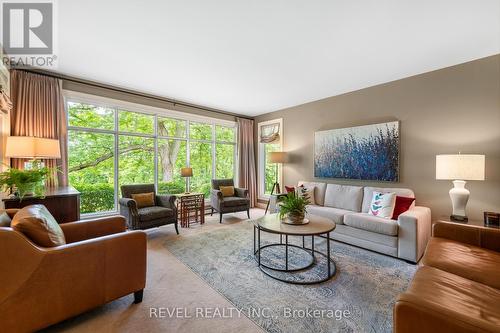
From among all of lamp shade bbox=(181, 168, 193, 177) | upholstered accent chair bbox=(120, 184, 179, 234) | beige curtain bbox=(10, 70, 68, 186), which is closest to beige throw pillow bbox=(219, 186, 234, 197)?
lamp shade bbox=(181, 168, 193, 177)

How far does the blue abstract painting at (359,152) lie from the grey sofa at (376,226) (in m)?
0.38

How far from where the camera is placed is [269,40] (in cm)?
255

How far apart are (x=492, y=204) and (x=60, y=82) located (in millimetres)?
6492

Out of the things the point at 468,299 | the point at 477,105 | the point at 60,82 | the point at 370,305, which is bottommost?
the point at 370,305

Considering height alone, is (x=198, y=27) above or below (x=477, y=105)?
above

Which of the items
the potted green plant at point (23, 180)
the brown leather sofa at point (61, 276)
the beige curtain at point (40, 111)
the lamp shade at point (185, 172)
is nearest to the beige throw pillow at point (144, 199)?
the lamp shade at point (185, 172)

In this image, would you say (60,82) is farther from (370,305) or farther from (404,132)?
(404,132)

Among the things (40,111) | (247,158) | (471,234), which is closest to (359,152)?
(471,234)

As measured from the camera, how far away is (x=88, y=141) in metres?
4.01

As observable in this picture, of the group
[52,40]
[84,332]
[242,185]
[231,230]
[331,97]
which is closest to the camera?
[84,332]

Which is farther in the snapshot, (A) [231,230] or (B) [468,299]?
(A) [231,230]

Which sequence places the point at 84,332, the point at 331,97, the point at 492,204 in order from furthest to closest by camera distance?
the point at 331,97, the point at 492,204, the point at 84,332

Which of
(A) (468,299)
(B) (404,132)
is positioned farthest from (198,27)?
(B) (404,132)

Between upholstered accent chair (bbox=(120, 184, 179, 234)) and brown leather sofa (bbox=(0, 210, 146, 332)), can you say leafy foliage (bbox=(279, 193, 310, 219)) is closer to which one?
brown leather sofa (bbox=(0, 210, 146, 332))
